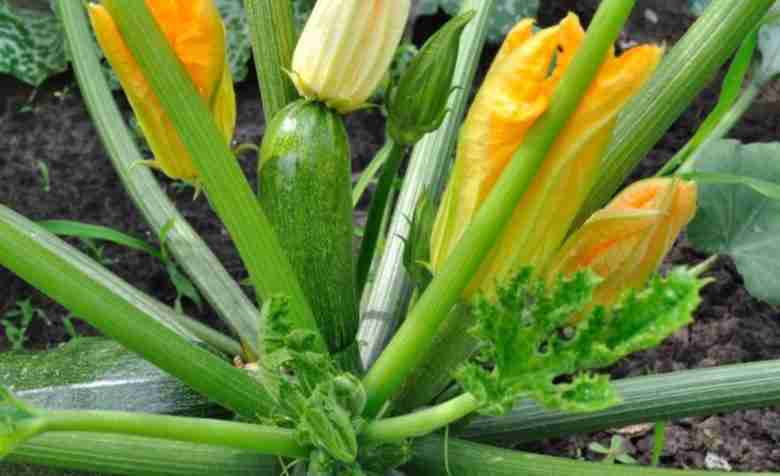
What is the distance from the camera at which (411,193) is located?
4.80 ft

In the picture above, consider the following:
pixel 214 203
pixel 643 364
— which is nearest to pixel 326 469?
pixel 214 203

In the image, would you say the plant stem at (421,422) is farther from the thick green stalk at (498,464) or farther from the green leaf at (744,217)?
the green leaf at (744,217)

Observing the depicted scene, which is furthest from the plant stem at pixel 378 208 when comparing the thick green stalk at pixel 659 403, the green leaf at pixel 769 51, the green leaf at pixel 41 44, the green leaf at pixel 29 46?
the green leaf at pixel 29 46

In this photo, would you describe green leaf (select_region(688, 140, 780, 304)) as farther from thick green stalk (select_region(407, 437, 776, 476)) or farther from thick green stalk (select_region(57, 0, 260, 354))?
thick green stalk (select_region(57, 0, 260, 354))

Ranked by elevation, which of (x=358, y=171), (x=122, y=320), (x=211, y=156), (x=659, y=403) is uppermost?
(x=211, y=156)

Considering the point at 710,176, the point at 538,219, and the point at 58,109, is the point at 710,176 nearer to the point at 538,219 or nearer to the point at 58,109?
the point at 538,219

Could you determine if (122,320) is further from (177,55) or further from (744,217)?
(744,217)

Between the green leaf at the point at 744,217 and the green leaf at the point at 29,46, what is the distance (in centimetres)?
143

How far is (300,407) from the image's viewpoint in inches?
36.9

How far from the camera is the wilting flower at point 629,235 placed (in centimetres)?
102

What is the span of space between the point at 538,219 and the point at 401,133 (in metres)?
0.21

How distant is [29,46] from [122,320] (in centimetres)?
144

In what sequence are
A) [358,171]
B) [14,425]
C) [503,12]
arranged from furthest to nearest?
[503,12] < [358,171] < [14,425]

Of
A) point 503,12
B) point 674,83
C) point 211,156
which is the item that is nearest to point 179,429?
point 211,156
